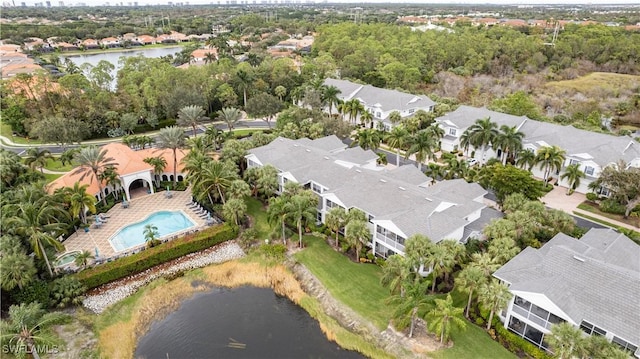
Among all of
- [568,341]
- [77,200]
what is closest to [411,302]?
[568,341]

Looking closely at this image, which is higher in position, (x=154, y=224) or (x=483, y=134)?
(x=483, y=134)

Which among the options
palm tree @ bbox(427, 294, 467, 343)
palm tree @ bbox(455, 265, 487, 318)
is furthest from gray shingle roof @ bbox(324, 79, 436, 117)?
palm tree @ bbox(427, 294, 467, 343)

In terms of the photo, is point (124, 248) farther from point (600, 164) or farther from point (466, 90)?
point (466, 90)

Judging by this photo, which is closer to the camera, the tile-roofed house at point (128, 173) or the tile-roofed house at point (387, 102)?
the tile-roofed house at point (128, 173)

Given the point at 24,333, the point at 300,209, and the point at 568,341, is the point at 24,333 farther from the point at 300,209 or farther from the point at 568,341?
the point at 568,341

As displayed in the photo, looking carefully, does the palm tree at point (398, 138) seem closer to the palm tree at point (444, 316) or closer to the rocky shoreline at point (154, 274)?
the rocky shoreline at point (154, 274)

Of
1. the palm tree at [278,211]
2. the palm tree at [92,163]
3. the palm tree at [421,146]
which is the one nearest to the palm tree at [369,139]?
the palm tree at [421,146]
